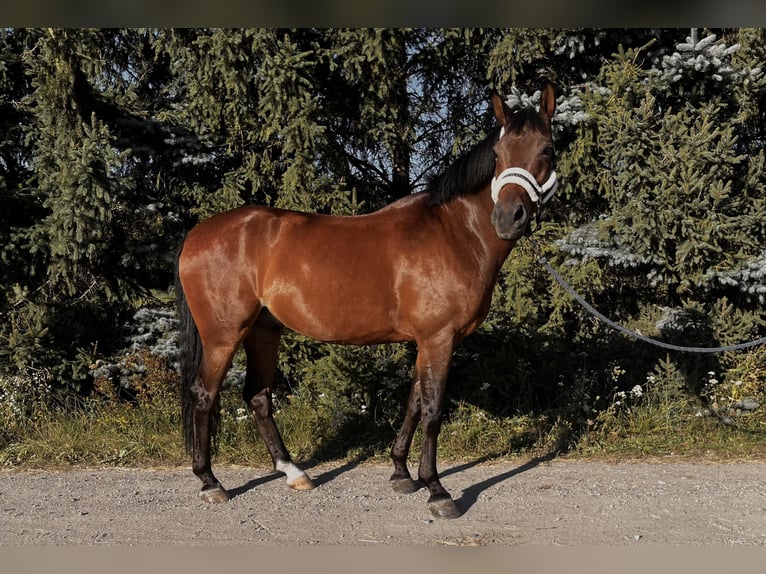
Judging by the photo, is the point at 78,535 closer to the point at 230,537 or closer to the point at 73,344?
the point at 230,537

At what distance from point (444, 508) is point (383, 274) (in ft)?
5.01

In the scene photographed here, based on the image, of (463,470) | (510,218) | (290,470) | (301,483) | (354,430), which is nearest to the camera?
(510,218)

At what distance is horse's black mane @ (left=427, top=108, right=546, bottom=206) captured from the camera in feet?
13.5

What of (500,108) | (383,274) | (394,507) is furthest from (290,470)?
(500,108)

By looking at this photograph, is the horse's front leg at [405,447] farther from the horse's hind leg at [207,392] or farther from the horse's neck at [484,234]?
the horse's hind leg at [207,392]

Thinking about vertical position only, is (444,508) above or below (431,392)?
below

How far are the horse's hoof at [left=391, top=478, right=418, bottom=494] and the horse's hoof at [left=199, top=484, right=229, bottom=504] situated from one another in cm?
114

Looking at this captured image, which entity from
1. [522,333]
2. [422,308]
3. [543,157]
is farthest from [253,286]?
[522,333]

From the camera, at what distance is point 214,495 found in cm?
446

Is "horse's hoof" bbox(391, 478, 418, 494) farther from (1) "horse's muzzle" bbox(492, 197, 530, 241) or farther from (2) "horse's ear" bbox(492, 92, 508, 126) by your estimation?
(2) "horse's ear" bbox(492, 92, 508, 126)

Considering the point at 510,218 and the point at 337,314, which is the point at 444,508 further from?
the point at 510,218

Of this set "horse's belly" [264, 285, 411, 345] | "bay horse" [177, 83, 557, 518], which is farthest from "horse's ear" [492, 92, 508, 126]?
"horse's belly" [264, 285, 411, 345]

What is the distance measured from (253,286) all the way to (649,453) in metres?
3.50

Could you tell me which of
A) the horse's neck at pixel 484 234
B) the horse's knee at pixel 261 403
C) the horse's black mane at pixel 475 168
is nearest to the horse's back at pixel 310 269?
the horse's black mane at pixel 475 168
